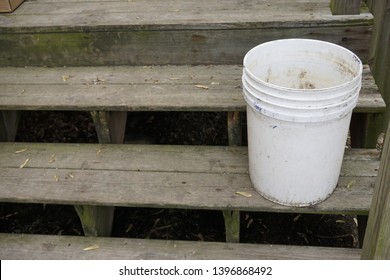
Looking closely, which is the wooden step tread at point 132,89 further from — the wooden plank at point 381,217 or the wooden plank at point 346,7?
the wooden plank at point 381,217

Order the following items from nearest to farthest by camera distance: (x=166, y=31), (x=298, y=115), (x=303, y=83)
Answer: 1. (x=298, y=115)
2. (x=303, y=83)
3. (x=166, y=31)

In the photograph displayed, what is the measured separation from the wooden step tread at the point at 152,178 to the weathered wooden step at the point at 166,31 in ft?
1.63

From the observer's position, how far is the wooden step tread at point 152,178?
73.5 inches

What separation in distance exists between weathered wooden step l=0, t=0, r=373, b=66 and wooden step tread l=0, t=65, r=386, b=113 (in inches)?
2.4

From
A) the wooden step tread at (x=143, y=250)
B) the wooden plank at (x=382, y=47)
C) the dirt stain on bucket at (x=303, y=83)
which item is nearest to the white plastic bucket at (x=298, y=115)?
the dirt stain on bucket at (x=303, y=83)

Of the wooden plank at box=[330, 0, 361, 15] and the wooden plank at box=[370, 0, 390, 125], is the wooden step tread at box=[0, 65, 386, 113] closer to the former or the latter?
the wooden plank at box=[370, 0, 390, 125]

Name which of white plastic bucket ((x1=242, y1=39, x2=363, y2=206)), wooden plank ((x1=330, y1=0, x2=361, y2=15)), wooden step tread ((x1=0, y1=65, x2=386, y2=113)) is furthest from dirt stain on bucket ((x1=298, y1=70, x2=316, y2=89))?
wooden plank ((x1=330, y1=0, x2=361, y2=15))

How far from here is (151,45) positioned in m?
2.30

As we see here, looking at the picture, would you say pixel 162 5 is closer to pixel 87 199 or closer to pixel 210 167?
pixel 210 167

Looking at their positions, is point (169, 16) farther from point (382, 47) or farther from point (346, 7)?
point (382, 47)

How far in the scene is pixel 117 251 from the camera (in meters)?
1.94

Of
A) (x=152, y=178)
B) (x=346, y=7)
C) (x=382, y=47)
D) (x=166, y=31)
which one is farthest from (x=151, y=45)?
(x=382, y=47)

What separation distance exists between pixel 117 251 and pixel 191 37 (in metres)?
1.07

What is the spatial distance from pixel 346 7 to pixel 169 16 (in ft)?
2.81
